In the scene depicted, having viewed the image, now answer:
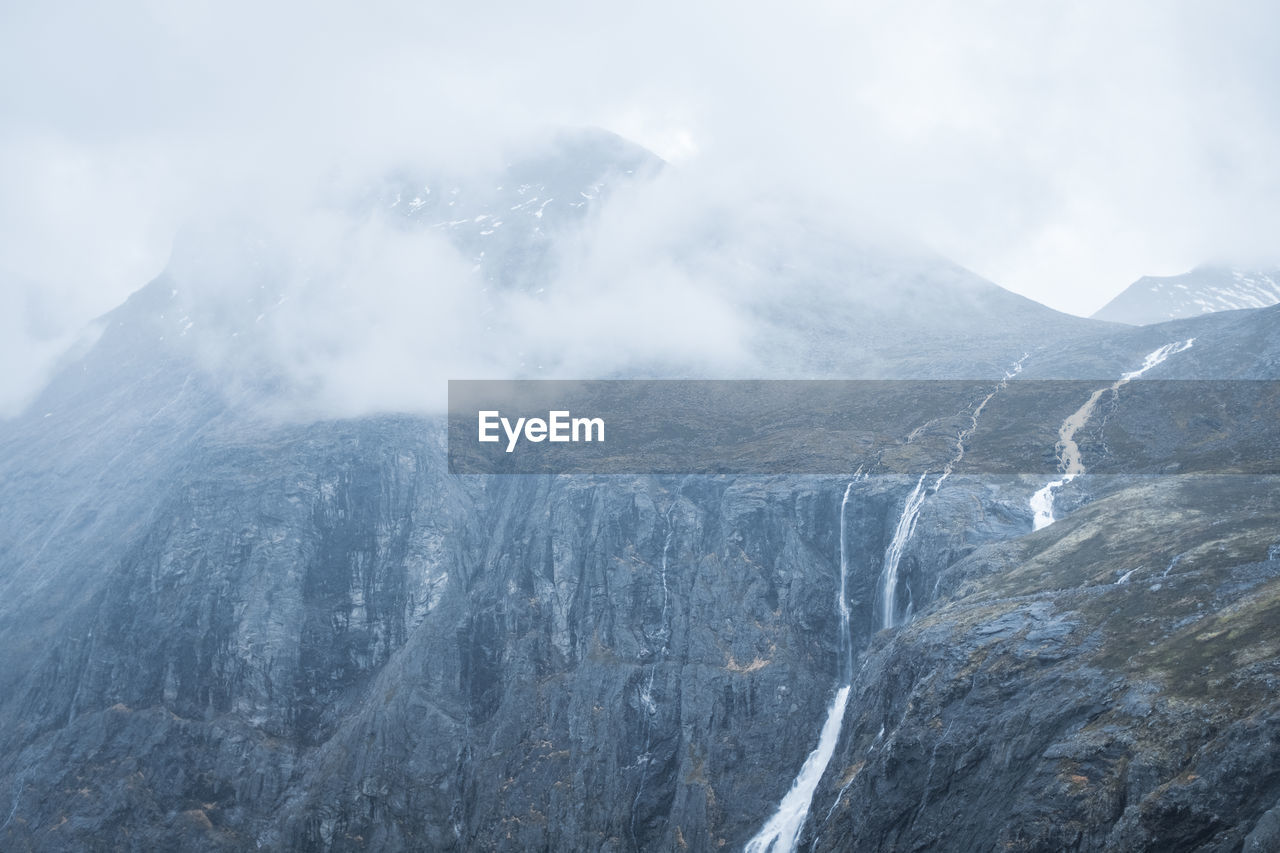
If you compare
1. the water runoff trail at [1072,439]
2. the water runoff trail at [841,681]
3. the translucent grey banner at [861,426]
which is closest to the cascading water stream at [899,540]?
the water runoff trail at [841,681]

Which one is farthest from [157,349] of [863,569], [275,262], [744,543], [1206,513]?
[1206,513]

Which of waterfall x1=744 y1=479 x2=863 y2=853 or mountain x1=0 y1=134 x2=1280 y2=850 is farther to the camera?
waterfall x1=744 y1=479 x2=863 y2=853

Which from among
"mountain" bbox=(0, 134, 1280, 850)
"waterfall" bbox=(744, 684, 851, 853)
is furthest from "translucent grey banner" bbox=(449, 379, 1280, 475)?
"waterfall" bbox=(744, 684, 851, 853)

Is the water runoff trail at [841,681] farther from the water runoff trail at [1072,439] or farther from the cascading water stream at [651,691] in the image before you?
the cascading water stream at [651,691]

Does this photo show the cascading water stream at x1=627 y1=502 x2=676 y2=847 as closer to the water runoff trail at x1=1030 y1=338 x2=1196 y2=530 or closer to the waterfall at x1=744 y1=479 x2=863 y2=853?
the waterfall at x1=744 y1=479 x2=863 y2=853

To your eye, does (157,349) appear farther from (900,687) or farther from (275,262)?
(900,687)

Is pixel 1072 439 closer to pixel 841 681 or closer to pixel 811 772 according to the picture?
pixel 841 681
